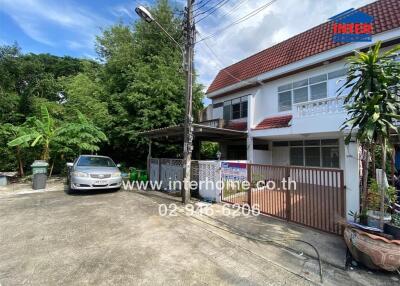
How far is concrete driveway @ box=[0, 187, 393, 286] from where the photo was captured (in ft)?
11.6

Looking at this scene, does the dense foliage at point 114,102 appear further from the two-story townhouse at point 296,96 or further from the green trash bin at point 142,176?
the two-story townhouse at point 296,96

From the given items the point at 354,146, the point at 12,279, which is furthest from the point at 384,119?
the point at 12,279

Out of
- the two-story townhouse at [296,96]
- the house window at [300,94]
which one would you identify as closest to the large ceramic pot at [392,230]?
the two-story townhouse at [296,96]

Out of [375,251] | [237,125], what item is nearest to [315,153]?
[237,125]

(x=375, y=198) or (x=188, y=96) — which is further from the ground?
(x=188, y=96)

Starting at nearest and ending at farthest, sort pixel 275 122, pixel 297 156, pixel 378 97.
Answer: pixel 378 97
pixel 275 122
pixel 297 156

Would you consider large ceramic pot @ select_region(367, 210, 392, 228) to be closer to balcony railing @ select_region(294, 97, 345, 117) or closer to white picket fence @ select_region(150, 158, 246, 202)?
white picket fence @ select_region(150, 158, 246, 202)

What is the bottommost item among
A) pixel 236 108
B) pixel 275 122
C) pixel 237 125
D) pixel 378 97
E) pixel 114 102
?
pixel 378 97

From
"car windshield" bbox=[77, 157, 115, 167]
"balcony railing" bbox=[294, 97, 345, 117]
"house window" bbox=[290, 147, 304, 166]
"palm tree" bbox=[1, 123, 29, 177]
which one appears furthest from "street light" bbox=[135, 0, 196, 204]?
"palm tree" bbox=[1, 123, 29, 177]

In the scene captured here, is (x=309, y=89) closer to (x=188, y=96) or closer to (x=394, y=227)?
(x=188, y=96)

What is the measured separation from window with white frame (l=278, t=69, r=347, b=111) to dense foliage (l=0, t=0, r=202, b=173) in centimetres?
680

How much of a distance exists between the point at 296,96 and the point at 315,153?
330cm

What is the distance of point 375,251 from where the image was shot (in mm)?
3684

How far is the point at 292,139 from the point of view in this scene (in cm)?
1271
